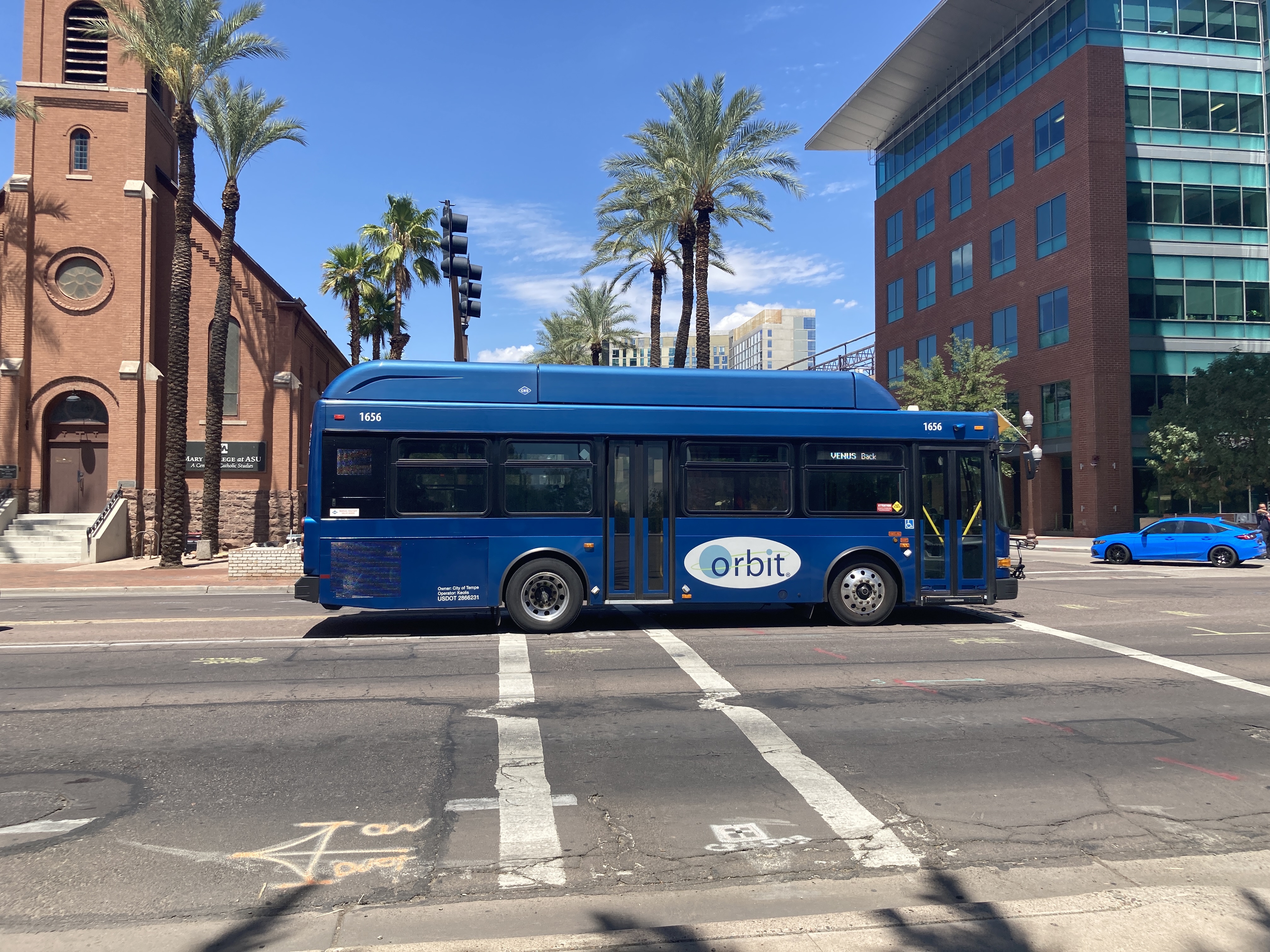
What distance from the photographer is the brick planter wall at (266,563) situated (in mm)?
19422

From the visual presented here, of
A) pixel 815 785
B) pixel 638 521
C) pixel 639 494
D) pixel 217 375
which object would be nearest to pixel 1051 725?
pixel 815 785

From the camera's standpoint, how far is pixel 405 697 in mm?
7797

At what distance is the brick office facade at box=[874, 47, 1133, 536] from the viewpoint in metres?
39.2

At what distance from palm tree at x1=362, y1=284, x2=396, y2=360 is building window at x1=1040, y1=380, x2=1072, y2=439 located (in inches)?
1259

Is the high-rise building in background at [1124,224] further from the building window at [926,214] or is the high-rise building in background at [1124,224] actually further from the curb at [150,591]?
the curb at [150,591]

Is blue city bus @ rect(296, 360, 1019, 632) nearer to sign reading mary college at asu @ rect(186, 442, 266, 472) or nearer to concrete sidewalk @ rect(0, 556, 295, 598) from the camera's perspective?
concrete sidewalk @ rect(0, 556, 295, 598)

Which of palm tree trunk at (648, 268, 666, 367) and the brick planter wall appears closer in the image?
the brick planter wall

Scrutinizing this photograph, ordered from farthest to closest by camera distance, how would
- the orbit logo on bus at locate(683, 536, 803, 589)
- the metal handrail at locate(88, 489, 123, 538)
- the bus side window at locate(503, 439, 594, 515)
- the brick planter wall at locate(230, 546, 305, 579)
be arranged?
1. the metal handrail at locate(88, 489, 123, 538)
2. the brick planter wall at locate(230, 546, 305, 579)
3. the orbit logo on bus at locate(683, 536, 803, 589)
4. the bus side window at locate(503, 439, 594, 515)

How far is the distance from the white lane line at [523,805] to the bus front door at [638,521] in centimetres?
365

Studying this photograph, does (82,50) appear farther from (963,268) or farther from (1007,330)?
(963,268)


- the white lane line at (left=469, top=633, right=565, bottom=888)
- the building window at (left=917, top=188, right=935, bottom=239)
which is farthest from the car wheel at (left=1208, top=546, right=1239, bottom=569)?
the building window at (left=917, top=188, right=935, bottom=239)

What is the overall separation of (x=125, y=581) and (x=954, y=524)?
17.9m

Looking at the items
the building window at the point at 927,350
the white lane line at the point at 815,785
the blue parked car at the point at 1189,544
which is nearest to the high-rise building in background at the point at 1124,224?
the building window at the point at 927,350

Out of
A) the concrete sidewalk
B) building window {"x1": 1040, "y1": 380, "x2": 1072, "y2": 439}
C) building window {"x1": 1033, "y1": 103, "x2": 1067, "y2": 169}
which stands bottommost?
the concrete sidewalk
